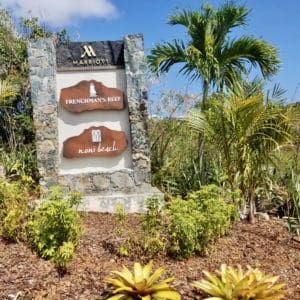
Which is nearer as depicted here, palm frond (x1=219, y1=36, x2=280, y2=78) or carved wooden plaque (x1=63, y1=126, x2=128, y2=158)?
carved wooden plaque (x1=63, y1=126, x2=128, y2=158)

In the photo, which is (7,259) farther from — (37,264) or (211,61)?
(211,61)

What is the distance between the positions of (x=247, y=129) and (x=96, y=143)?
220cm

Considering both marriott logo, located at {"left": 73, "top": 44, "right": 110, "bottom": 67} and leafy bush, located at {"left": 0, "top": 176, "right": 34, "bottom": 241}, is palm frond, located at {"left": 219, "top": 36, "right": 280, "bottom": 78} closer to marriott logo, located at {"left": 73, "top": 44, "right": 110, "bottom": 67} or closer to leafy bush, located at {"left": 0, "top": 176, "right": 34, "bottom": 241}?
marriott logo, located at {"left": 73, "top": 44, "right": 110, "bottom": 67}

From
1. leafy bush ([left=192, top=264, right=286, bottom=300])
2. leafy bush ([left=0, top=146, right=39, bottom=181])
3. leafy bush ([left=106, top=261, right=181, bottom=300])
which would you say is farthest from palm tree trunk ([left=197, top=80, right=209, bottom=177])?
leafy bush ([left=106, top=261, right=181, bottom=300])

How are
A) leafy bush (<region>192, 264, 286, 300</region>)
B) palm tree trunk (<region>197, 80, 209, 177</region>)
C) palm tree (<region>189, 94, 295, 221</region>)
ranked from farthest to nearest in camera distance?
palm tree trunk (<region>197, 80, 209, 177</region>) → palm tree (<region>189, 94, 295, 221</region>) → leafy bush (<region>192, 264, 286, 300</region>)

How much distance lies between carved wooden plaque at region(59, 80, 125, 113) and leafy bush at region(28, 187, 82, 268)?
2205 mm

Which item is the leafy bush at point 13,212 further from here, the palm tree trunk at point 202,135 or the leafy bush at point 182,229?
the palm tree trunk at point 202,135

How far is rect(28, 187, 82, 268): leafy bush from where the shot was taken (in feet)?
10.9

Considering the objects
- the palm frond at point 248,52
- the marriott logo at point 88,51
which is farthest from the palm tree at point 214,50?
the marriott logo at point 88,51

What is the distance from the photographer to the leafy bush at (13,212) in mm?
3908

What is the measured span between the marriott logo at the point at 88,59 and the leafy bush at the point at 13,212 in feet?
6.72

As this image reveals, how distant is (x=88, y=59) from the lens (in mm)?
5602

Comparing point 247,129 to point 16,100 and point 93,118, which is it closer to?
point 93,118

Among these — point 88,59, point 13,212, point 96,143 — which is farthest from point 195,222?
point 88,59
